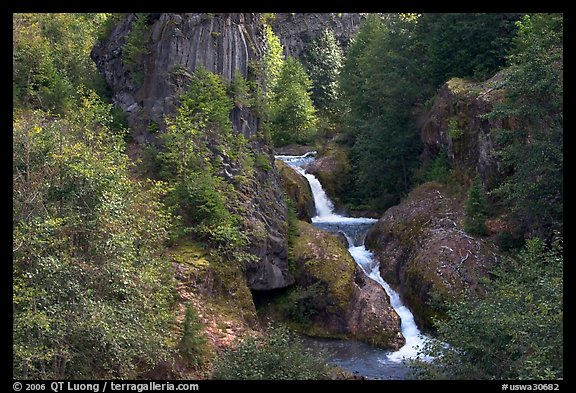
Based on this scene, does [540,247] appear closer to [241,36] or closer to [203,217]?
[203,217]

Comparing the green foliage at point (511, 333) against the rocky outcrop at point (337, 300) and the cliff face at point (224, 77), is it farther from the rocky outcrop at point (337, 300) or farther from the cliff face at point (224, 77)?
the cliff face at point (224, 77)

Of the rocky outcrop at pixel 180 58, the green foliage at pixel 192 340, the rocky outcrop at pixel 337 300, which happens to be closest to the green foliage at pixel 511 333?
the green foliage at pixel 192 340

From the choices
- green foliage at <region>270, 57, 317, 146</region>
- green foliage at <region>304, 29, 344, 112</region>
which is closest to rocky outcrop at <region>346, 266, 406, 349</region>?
green foliage at <region>270, 57, 317, 146</region>

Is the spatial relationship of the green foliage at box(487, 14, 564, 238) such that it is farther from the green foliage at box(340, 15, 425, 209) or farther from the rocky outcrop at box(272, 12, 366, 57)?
the rocky outcrop at box(272, 12, 366, 57)

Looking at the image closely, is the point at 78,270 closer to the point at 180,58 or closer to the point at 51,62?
the point at 180,58

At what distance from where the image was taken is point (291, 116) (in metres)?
44.0

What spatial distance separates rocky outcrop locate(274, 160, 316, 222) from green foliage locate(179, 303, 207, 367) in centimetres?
1334

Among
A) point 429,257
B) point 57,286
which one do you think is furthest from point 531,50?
point 57,286

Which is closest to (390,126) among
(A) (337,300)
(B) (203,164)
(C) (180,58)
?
(A) (337,300)

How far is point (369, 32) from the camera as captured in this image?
4359 centimetres

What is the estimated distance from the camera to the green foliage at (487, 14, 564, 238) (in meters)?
18.0

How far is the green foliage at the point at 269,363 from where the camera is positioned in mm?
13203

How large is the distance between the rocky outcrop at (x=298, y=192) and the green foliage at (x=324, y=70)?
68.8ft

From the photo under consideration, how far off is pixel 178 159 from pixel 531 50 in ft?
39.1
